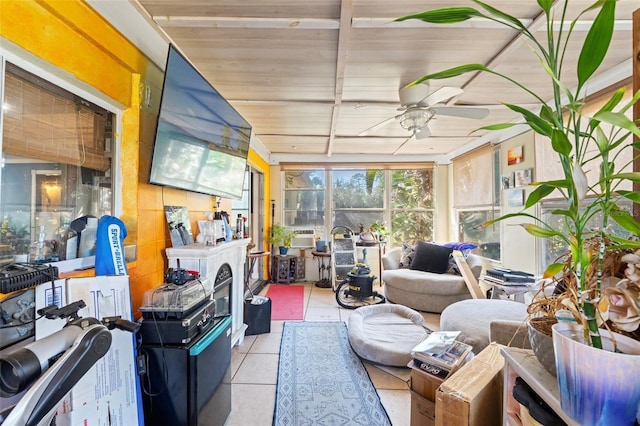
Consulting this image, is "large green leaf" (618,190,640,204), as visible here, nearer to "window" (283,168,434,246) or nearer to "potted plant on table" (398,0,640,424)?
"potted plant on table" (398,0,640,424)

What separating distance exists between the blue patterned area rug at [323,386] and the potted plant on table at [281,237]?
7.62 feet

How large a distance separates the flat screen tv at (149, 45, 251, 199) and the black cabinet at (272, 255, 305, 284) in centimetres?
255

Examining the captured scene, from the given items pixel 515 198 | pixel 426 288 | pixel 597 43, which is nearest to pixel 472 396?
pixel 597 43

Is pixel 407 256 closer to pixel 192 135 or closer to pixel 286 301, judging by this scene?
pixel 286 301

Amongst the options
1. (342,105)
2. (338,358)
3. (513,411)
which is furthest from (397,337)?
(342,105)

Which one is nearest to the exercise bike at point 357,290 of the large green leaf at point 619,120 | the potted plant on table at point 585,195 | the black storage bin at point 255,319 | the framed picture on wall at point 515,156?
the black storage bin at point 255,319

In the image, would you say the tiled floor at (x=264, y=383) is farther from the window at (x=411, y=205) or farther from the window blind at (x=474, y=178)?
the window at (x=411, y=205)

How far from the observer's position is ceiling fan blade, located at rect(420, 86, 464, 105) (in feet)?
7.22

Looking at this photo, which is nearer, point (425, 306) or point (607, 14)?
point (607, 14)

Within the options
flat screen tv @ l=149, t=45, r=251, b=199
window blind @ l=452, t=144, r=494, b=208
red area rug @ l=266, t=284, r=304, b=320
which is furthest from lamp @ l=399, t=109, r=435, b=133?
red area rug @ l=266, t=284, r=304, b=320

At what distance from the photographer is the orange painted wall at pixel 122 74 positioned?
1.09 m

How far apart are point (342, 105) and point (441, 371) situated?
8.15 ft

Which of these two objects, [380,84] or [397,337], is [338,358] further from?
[380,84]

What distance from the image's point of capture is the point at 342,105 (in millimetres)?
2936
